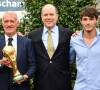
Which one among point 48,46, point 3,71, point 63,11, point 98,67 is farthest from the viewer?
point 63,11

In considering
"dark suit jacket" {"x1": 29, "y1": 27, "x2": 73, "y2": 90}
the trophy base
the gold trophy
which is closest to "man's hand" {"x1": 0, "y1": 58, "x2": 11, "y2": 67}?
the gold trophy

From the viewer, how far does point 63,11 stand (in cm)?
513

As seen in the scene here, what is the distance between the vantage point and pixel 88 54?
128 inches

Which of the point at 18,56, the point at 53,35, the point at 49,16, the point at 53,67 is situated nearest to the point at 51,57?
the point at 53,67

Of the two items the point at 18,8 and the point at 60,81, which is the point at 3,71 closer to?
the point at 60,81

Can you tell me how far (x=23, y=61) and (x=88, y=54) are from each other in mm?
998

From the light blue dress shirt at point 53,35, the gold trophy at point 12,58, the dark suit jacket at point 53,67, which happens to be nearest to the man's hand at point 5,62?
the gold trophy at point 12,58

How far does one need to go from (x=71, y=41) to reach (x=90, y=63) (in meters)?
0.55

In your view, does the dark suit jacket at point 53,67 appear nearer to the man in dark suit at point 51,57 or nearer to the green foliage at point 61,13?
the man in dark suit at point 51,57

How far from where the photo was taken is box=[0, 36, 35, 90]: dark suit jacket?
3434mm

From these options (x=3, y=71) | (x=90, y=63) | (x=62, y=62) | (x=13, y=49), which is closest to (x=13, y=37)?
(x=13, y=49)

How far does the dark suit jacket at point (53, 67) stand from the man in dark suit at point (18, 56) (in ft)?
0.68

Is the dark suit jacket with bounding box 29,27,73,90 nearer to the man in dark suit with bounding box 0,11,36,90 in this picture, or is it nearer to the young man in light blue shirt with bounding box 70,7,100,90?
the man in dark suit with bounding box 0,11,36,90

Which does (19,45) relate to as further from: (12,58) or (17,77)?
(17,77)
